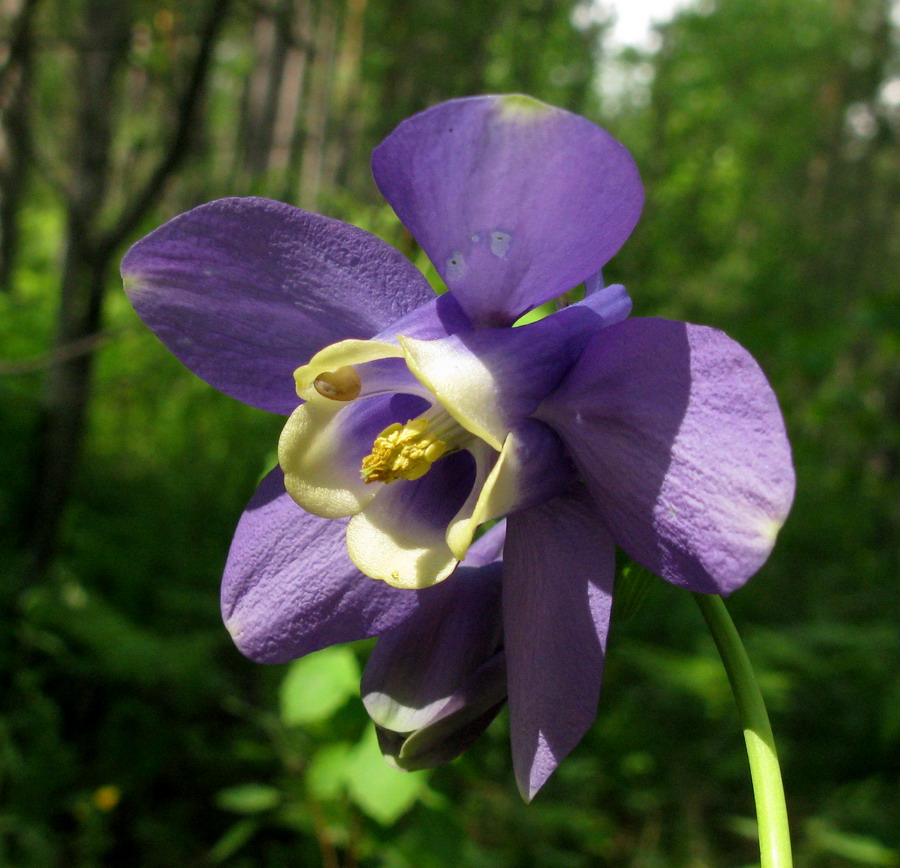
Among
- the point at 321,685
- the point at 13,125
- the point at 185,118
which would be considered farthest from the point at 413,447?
the point at 13,125

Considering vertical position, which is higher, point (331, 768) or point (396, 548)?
point (396, 548)

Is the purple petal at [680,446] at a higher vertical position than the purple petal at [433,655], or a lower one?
higher

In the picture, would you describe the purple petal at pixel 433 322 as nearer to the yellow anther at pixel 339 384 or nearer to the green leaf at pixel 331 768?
the yellow anther at pixel 339 384

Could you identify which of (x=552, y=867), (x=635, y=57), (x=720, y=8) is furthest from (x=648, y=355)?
(x=720, y=8)

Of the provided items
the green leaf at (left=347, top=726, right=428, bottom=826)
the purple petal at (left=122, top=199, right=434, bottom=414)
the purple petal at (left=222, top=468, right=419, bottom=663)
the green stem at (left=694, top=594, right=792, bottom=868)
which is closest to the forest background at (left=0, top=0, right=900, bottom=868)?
the green leaf at (left=347, top=726, right=428, bottom=826)

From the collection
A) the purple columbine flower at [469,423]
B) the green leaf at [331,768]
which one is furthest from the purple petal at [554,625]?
the green leaf at [331,768]

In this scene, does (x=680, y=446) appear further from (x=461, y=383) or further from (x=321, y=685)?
(x=321, y=685)

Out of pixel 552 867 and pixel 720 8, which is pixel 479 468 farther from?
pixel 720 8
